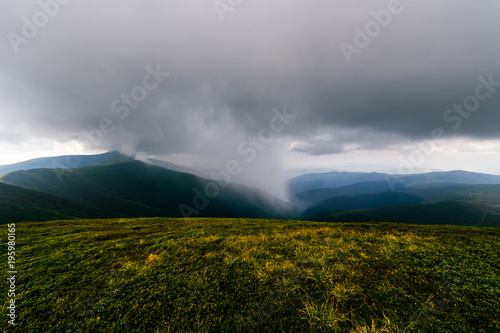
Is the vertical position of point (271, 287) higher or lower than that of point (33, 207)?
higher

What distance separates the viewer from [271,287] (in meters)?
6.89

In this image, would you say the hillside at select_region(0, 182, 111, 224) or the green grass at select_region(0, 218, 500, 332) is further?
the hillside at select_region(0, 182, 111, 224)

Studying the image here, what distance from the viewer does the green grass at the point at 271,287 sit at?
5430 mm

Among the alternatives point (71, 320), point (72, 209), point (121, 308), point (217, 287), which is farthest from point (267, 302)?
point (72, 209)

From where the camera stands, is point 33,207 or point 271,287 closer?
point 271,287

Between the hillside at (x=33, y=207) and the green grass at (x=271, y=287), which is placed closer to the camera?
the green grass at (x=271, y=287)

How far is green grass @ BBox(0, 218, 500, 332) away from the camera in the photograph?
5.43 m

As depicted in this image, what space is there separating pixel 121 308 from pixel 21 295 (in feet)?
15.7

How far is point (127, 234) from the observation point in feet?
52.3

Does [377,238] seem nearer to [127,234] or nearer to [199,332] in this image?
[199,332]

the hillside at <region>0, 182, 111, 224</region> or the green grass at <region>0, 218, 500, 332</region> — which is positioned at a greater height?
the green grass at <region>0, 218, 500, 332</region>

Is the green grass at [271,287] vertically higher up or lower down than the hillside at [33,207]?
higher up

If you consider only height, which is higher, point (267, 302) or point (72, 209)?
point (267, 302)

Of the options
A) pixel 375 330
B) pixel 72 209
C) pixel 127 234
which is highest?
pixel 375 330
